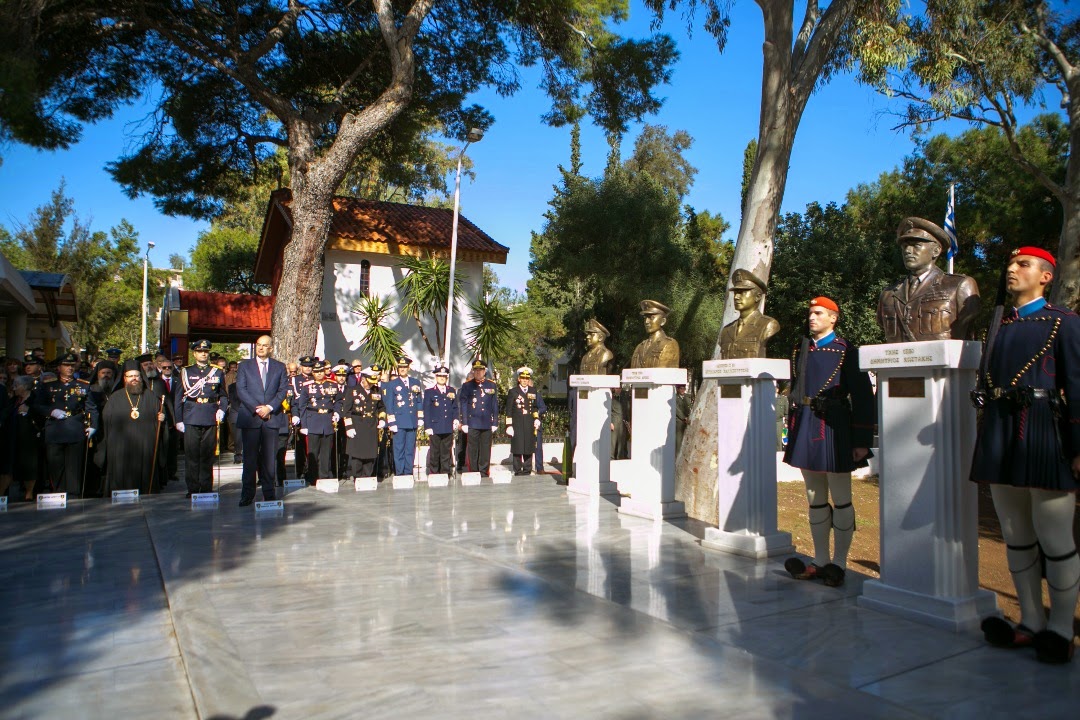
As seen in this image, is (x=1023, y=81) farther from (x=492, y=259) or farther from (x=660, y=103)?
(x=492, y=259)

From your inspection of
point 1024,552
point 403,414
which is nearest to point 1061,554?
point 1024,552

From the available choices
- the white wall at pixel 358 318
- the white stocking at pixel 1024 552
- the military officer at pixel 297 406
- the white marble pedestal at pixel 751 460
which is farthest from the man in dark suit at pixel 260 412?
the white wall at pixel 358 318

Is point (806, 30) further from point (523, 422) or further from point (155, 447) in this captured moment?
point (155, 447)

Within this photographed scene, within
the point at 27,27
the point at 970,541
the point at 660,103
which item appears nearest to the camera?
the point at 970,541

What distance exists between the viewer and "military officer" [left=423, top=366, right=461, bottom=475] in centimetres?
1202

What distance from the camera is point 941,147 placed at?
28.5 metres

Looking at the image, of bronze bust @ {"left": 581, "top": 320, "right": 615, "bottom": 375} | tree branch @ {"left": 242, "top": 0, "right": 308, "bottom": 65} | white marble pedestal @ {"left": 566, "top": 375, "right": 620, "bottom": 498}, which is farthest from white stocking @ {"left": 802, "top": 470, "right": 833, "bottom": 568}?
tree branch @ {"left": 242, "top": 0, "right": 308, "bottom": 65}

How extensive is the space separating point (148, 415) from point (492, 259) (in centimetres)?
1513

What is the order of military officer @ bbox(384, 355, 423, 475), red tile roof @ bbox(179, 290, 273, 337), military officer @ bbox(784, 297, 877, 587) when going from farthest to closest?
red tile roof @ bbox(179, 290, 273, 337)
military officer @ bbox(384, 355, 423, 475)
military officer @ bbox(784, 297, 877, 587)

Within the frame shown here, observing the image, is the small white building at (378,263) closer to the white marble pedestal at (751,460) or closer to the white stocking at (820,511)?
the white marble pedestal at (751,460)

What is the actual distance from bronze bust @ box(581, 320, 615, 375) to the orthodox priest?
230 inches

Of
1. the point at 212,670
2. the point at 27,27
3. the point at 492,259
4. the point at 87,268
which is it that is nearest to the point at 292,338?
the point at 27,27

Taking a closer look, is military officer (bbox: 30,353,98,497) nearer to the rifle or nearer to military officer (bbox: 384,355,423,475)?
military officer (bbox: 384,355,423,475)

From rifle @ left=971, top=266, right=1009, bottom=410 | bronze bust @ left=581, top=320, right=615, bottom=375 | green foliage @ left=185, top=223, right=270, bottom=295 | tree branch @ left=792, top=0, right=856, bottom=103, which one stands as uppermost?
green foliage @ left=185, top=223, right=270, bottom=295
